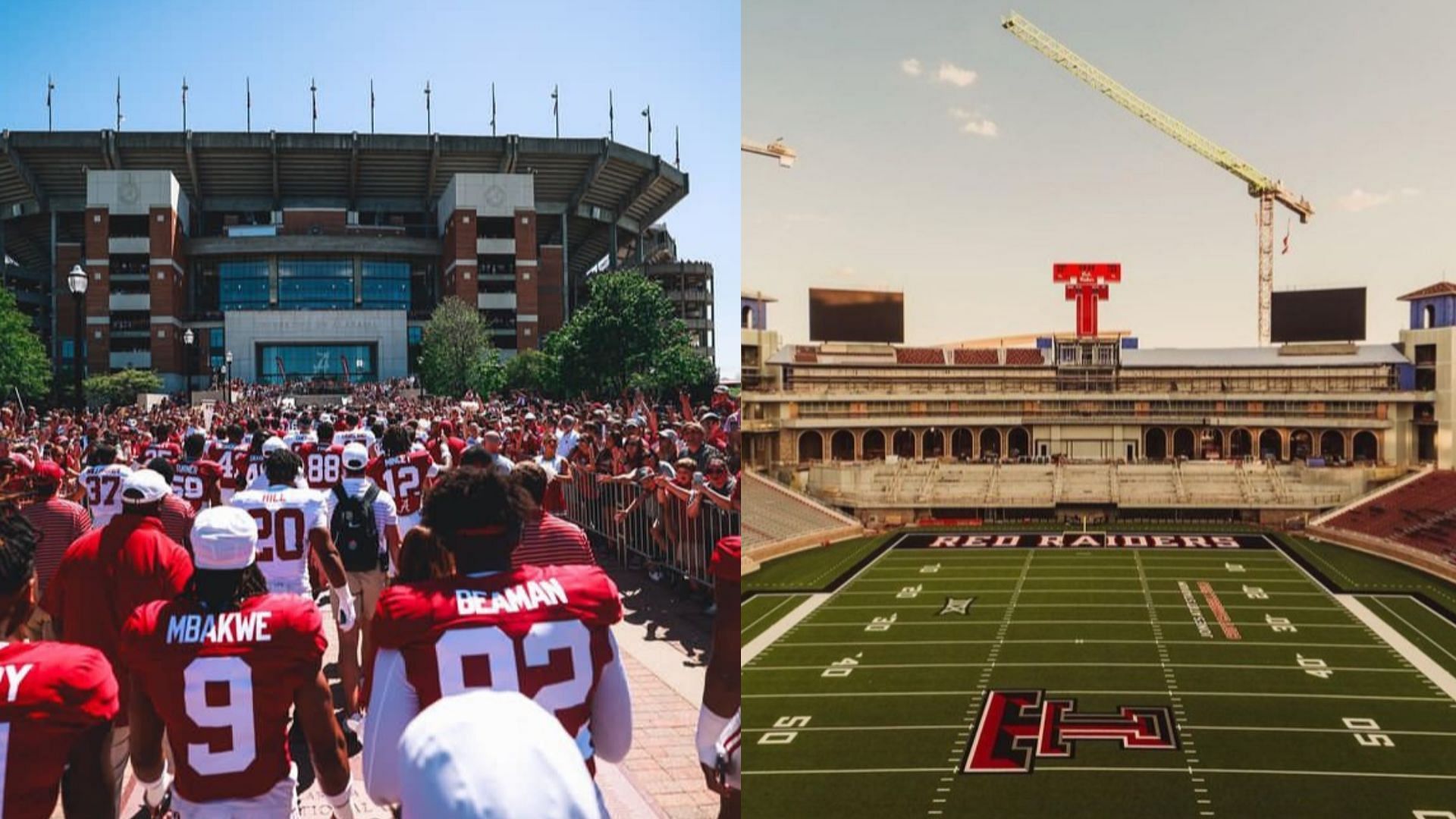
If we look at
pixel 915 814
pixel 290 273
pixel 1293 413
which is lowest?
pixel 915 814

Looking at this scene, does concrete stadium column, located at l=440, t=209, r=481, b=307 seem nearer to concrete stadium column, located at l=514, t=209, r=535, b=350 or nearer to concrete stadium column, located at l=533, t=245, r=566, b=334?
concrete stadium column, located at l=514, t=209, r=535, b=350

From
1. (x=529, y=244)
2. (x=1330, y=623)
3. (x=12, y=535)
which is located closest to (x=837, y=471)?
(x=529, y=244)

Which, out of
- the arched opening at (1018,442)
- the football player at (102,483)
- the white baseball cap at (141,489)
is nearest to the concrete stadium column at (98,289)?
the arched opening at (1018,442)

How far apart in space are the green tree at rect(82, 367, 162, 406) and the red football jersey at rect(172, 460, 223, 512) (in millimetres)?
32593

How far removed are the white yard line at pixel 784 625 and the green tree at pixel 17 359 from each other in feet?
70.9

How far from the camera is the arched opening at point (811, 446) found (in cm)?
4875

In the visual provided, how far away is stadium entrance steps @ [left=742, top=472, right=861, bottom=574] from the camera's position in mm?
33219

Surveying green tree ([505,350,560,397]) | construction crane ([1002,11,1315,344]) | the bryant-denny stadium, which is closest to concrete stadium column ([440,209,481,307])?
the bryant-denny stadium

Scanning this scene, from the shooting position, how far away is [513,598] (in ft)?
6.58

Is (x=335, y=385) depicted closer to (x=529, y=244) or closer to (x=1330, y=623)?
(x=529, y=244)

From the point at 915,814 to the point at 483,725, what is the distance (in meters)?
14.7

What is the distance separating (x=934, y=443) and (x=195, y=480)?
46.2 metres

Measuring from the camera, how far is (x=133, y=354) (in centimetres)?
5019

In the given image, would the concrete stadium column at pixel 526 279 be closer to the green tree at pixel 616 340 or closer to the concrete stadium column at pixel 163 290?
the concrete stadium column at pixel 163 290
